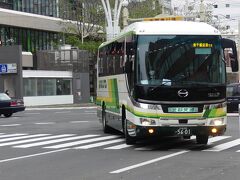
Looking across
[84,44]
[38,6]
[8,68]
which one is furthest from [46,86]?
[38,6]

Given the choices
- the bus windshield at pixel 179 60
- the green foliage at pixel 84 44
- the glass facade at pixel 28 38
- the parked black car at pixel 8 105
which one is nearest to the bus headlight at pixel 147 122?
the bus windshield at pixel 179 60

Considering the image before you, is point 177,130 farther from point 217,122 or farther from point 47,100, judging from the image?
point 47,100

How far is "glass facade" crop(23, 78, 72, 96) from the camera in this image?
60.5 metres

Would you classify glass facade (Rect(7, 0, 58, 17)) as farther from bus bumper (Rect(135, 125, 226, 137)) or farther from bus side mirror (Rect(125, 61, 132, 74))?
bus bumper (Rect(135, 125, 226, 137))

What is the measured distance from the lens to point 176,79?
1578 cm

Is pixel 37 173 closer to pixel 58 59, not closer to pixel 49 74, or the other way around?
pixel 49 74

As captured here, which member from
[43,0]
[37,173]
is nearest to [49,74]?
[43,0]

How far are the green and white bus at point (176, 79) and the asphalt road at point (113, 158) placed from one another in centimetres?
69

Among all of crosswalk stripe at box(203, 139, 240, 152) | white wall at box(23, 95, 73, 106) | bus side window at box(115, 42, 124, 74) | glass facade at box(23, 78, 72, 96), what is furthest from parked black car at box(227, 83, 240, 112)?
glass facade at box(23, 78, 72, 96)

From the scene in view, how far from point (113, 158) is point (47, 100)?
48.9 m

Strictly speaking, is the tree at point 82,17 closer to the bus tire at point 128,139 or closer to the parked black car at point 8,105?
the parked black car at point 8,105

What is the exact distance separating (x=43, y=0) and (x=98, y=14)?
763 inches

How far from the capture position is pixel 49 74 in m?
62.9

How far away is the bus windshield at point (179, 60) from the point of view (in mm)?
15812
